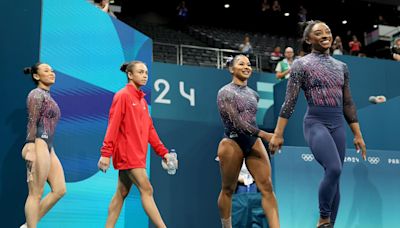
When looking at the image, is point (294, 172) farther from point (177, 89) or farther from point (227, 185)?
point (177, 89)

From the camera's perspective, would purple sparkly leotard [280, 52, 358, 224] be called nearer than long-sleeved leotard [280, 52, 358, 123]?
Yes

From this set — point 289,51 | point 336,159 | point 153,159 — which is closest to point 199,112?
point 153,159

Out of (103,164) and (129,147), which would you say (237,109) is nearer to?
(129,147)

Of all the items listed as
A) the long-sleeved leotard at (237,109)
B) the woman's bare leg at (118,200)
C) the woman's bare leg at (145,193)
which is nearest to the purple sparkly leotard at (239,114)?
the long-sleeved leotard at (237,109)

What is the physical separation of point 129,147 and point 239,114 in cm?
111

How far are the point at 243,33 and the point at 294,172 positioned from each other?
13.7 metres

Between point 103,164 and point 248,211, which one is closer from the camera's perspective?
point 103,164

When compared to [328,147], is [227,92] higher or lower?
higher

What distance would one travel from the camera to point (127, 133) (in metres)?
4.97

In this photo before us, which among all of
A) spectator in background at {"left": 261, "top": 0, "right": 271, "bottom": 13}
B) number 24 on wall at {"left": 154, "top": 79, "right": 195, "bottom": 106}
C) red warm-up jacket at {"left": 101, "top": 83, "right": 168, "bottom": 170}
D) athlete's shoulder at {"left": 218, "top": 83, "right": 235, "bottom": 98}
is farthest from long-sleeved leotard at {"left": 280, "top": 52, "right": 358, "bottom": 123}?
spectator in background at {"left": 261, "top": 0, "right": 271, "bottom": 13}

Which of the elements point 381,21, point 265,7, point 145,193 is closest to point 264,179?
point 145,193

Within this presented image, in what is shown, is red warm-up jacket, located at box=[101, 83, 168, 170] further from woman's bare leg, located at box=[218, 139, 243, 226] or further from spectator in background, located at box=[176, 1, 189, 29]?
spectator in background, located at box=[176, 1, 189, 29]

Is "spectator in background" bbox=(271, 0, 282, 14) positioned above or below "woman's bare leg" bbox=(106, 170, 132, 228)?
above

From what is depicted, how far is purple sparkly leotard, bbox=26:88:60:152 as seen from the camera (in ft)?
16.8
